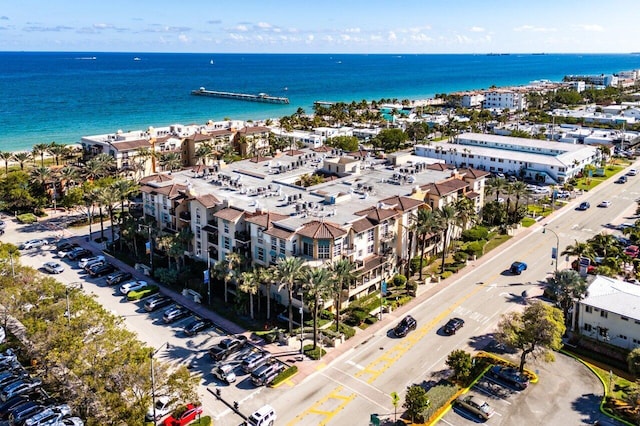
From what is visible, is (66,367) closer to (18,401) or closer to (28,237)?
(18,401)

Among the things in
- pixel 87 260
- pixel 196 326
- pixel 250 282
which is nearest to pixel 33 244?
pixel 87 260

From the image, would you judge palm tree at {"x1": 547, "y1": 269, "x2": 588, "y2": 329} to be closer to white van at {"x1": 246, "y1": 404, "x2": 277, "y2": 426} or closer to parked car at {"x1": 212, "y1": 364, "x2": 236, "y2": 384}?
white van at {"x1": 246, "y1": 404, "x2": 277, "y2": 426}

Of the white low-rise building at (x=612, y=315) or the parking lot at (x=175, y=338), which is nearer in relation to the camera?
the parking lot at (x=175, y=338)

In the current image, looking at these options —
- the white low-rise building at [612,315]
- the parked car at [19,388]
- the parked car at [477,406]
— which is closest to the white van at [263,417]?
the parked car at [477,406]

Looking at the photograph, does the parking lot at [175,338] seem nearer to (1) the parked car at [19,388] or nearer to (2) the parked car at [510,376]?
(1) the parked car at [19,388]

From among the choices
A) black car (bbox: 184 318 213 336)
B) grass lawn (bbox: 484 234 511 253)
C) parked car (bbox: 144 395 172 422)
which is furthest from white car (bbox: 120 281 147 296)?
grass lawn (bbox: 484 234 511 253)

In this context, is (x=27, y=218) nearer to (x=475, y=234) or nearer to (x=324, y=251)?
(x=324, y=251)

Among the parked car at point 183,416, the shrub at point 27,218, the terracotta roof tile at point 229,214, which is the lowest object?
the parked car at point 183,416
